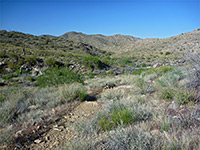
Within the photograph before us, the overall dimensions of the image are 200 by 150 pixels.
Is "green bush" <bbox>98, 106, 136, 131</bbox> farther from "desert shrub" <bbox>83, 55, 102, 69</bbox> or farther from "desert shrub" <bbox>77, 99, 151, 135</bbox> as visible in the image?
"desert shrub" <bbox>83, 55, 102, 69</bbox>

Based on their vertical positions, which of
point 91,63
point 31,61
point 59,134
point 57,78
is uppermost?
point 31,61

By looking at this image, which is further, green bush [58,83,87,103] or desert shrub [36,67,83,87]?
desert shrub [36,67,83,87]

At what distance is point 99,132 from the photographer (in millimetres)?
2377

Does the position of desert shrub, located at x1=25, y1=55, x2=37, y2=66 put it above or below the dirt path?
above

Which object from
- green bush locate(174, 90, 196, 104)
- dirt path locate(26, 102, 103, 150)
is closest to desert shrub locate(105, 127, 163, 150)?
Result: dirt path locate(26, 102, 103, 150)

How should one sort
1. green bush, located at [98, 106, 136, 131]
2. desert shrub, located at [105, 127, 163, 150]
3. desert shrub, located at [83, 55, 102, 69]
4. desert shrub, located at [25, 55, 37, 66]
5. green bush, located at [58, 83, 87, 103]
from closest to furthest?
desert shrub, located at [105, 127, 163, 150] < green bush, located at [98, 106, 136, 131] < green bush, located at [58, 83, 87, 103] < desert shrub, located at [25, 55, 37, 66] < desert shrub, located at [83, 55, 102, 69]

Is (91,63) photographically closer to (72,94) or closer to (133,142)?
(72,94)

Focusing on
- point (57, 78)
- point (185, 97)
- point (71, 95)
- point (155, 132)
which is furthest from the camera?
point (57, 78)

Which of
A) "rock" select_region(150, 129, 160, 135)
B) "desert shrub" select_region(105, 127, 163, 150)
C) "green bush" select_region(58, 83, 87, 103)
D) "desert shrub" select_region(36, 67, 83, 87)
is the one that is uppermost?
"desert shrub" select_region(36, 67, 83, 87)

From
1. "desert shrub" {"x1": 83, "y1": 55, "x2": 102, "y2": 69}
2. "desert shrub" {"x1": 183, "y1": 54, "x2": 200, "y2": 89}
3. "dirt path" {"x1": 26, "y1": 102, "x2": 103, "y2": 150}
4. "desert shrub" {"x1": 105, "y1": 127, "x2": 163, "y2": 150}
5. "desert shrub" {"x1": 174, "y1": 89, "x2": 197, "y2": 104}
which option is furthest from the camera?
"desert shrub" {"x1": 83, "y1": 55, "x2": 102, "y2": 69}

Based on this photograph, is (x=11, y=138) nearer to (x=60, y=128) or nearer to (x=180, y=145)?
(x=60, y=128)

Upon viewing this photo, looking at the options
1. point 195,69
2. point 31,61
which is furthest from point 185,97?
point 31,61

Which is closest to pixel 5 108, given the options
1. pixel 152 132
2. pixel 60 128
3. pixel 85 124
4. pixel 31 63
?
pixel 60 128

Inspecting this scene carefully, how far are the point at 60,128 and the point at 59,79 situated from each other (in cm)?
424
